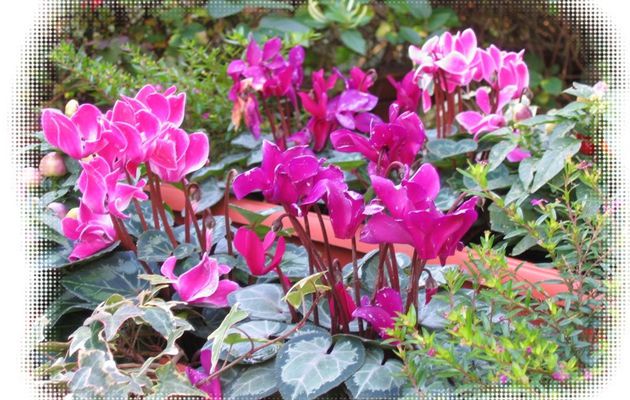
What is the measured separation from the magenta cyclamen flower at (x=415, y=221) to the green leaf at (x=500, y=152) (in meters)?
0.54

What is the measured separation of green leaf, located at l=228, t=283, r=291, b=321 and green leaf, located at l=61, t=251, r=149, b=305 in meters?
0.16

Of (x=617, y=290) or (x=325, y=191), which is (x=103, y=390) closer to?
(x=325, y=191)

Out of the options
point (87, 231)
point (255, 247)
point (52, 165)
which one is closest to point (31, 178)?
point (52, 165)

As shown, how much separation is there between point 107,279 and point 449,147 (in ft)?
2.49

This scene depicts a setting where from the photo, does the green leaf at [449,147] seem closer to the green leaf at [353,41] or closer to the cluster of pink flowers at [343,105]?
the cluster of pink flowers at [343,105]

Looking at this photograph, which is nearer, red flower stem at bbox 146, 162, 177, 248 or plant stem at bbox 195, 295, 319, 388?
plant stem at bbox 195, 295, 319, 388

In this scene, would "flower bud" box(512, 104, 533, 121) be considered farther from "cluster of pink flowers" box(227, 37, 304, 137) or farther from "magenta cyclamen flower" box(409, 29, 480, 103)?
"cluster of pink flowers" box(227, 37, 304, 137)

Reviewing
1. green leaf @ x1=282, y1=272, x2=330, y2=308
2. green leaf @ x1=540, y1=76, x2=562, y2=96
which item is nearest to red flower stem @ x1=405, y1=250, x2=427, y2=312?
green leaf @ x1=282, y1=272, x2=330, y2=308

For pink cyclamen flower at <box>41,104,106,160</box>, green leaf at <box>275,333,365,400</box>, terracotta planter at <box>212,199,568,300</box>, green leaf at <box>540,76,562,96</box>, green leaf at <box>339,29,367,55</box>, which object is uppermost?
pink cyclamen flower at <box>41,104,106,160</box>

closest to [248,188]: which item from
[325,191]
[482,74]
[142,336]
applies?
[325,191]

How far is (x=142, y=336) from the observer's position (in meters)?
1.09

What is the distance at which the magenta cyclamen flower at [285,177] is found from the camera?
894 millimetres

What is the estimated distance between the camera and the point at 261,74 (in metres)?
1.59

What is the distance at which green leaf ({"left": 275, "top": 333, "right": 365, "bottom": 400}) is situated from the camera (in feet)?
2.90
